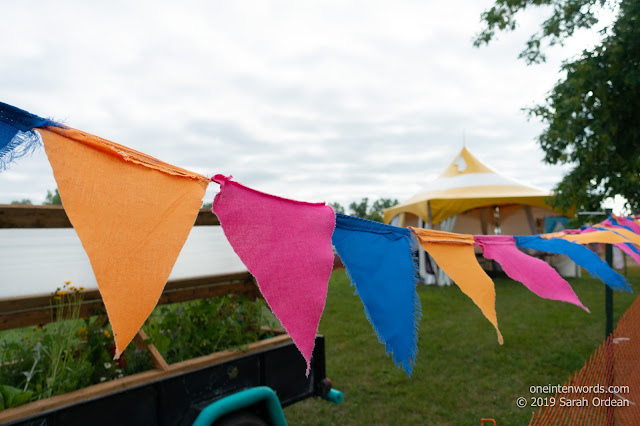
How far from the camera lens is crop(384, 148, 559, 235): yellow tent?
438 inches

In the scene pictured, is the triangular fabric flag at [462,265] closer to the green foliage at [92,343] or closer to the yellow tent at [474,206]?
the green foliage at [92,343]

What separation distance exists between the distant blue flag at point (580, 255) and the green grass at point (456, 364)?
5.95 feet

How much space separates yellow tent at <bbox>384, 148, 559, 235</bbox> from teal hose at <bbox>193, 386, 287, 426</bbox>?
30.8 ft

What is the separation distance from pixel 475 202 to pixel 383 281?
10202 millimetres

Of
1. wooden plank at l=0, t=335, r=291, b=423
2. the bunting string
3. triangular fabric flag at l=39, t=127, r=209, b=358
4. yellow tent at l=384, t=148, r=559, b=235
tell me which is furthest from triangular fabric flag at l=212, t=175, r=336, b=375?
yellow tent at l=384, t=148, r=559, b=235

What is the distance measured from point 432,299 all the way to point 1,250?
8897 mm

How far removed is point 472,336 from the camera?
6570mm

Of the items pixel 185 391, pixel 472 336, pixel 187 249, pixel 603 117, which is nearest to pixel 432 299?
pixel 472 336

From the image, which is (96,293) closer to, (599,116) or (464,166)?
(599,116)

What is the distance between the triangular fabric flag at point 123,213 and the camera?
36.5 inches

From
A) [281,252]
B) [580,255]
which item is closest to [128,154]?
[281,252]

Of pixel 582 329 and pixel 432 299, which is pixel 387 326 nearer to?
pixel 582 329

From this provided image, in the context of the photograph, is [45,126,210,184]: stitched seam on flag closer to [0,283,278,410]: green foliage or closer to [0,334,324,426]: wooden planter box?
[0,334,324,426]: wooden planter box

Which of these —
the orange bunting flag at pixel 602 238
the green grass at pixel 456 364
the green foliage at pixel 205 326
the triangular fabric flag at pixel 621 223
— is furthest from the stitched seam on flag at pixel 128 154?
the triangular fabric flag at pixel 621 223
